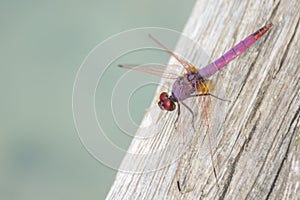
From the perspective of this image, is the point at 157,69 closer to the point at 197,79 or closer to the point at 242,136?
the point at 197,79

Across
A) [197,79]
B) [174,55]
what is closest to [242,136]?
[197,79]

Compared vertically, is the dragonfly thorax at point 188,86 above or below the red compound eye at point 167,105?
above

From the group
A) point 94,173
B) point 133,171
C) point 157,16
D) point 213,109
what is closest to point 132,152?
point 133,171

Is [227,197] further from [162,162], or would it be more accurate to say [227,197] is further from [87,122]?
[87,122]

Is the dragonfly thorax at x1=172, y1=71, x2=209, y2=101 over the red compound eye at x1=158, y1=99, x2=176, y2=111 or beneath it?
over

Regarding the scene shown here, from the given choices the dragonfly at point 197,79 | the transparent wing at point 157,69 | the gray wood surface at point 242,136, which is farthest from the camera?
the transparent wing at point 157,69

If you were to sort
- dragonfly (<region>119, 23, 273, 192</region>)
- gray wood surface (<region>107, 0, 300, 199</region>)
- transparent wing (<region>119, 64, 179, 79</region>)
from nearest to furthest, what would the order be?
gray wood surface (<region>107, 0, 300, 199</region>), dragonfly (<region>119, 23, 273, 192</region>), transparent wing (<region>119, 64, 179, 79</region>)
